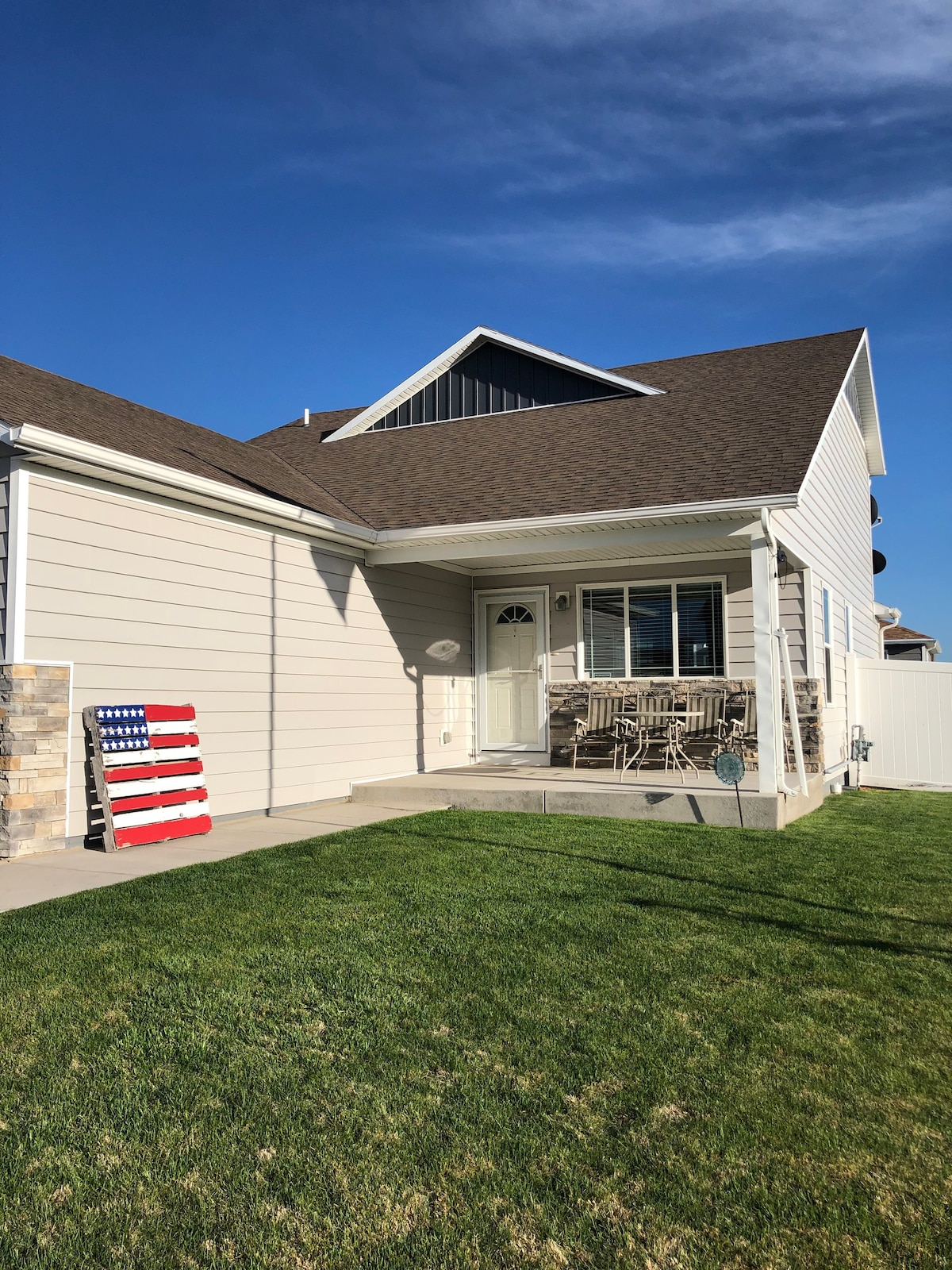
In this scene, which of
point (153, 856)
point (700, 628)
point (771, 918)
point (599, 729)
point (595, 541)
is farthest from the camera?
point (599, 729)

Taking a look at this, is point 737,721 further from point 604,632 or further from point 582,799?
point 582,799

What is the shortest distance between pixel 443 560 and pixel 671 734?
127 inches

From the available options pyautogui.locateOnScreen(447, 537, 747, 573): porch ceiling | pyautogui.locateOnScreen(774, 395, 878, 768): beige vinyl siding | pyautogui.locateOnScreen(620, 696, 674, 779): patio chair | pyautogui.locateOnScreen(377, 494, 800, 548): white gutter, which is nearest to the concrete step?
pyautogui.locateOnScreen(620, 696, 674, 779): patio chair

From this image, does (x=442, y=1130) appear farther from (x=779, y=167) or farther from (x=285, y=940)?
(x=779, y=167)

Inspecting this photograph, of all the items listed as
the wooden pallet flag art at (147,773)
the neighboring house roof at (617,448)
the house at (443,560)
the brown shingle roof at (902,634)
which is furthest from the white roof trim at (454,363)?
the brown shingle roof at (902,634)

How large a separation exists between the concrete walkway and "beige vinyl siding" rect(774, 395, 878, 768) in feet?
16.5

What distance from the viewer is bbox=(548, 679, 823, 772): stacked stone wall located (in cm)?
956

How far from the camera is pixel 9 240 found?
1961cm

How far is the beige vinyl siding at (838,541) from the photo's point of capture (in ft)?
33.0

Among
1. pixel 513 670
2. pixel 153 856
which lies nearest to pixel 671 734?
pixel 513 670

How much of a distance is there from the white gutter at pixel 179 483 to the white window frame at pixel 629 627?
121 inches

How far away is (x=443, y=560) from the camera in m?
10.2

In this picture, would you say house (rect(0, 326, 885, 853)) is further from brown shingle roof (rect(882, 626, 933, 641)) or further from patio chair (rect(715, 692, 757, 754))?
brown shingle roof (rect(882, 626, 933, 641))

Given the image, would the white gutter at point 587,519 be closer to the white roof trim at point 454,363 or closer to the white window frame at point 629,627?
the white window frame at point 629,627
